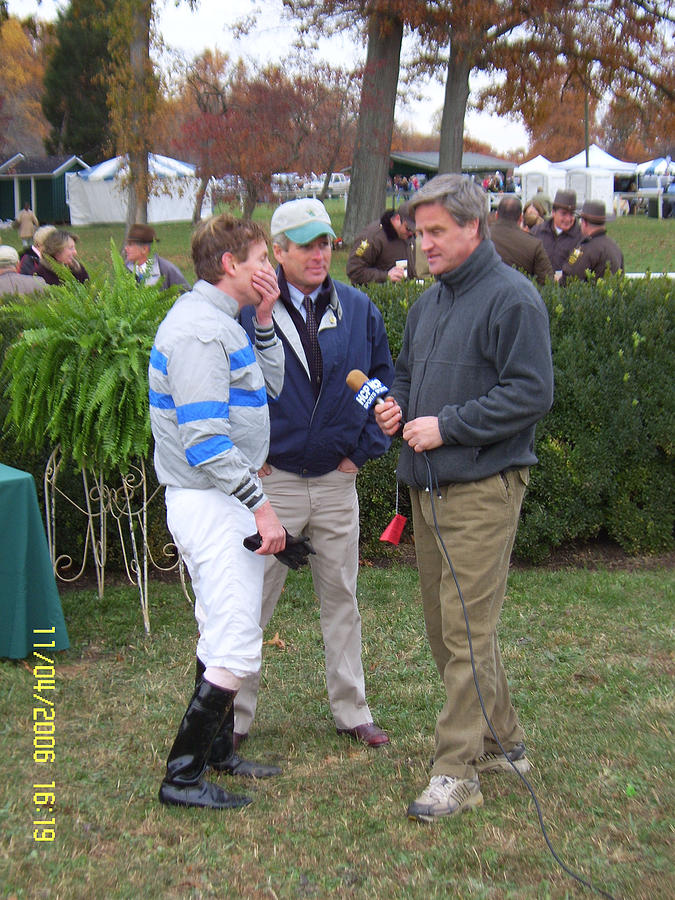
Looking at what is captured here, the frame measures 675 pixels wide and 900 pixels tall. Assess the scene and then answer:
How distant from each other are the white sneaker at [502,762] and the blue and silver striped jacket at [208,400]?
140cm

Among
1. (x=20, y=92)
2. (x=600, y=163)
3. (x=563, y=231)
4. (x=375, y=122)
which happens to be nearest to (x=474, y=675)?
(x=563, y=231)

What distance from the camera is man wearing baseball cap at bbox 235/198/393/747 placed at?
3.77 m

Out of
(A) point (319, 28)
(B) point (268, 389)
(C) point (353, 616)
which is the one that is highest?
(A) point (319, 28)

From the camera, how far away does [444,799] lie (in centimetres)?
336

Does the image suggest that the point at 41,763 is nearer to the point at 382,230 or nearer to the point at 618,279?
the point at 618,279

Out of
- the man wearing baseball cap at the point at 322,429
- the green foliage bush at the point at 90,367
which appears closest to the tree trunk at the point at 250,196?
the green foliage bush at the point at 90,367

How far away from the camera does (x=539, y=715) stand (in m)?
4.30

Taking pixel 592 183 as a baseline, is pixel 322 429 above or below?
below

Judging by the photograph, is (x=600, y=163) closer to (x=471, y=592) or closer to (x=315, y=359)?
(x=315, y=359)

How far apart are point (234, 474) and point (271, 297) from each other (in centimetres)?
71

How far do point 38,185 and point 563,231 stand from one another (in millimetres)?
39243

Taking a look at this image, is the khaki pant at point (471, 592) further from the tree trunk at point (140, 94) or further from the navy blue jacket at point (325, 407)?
the tree trunk at point (140, 94)

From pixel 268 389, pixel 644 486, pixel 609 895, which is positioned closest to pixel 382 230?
pixel 644 486

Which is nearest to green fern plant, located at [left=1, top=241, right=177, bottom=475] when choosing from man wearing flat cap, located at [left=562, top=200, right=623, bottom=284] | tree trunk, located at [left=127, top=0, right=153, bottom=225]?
man wearing flat cap, located at [left=562, top=200, right=623, bottom=284]
